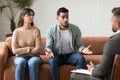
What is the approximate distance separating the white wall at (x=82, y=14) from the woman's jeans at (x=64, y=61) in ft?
9.46

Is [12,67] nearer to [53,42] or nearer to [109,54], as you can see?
[53,42]

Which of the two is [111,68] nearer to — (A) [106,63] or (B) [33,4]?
(A) [106,63]

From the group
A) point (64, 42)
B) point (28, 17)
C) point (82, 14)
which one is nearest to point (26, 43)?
point (28, 17)

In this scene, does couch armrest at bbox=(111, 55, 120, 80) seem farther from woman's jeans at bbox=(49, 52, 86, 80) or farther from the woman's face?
the woman's face

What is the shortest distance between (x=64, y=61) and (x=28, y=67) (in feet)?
1.57

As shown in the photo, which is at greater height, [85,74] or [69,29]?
[69,29]

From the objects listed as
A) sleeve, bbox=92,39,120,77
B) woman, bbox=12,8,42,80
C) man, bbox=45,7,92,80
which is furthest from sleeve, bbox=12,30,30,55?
sleeve, bbox=92,39,120,77

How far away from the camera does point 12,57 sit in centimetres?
390

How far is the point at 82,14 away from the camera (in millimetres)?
6422

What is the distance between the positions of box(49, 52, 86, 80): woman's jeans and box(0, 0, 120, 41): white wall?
2.88m

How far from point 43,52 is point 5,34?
2644mm

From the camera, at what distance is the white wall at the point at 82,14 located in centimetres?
632

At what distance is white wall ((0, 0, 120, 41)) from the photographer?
Result: 6.32 metres

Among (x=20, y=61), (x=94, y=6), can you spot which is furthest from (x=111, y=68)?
(x=94, y=6)
